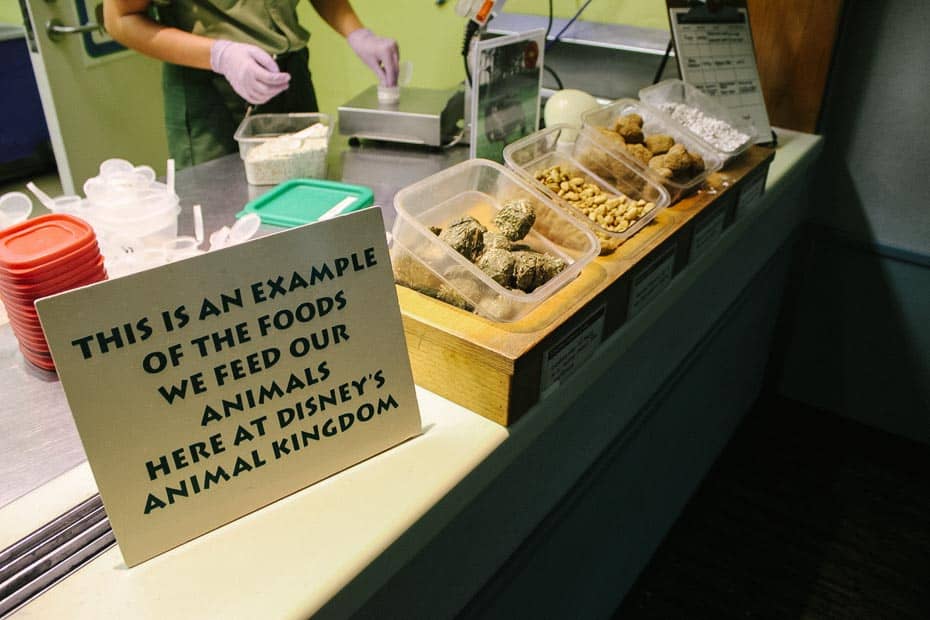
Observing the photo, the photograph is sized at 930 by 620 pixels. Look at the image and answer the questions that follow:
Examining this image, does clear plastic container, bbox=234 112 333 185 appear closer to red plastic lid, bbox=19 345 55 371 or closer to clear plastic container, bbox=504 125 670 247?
clear plastic container, bbox=504 125 670 247

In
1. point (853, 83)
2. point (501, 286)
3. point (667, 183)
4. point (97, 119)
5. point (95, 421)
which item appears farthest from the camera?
point (97, 119)

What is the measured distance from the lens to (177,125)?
2.06 m

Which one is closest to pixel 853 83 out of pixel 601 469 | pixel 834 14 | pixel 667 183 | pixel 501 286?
pixel 834 14

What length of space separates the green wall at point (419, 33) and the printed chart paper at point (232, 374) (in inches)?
74.6

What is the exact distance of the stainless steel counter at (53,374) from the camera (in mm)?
763

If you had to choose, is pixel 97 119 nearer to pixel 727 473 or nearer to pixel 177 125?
pixel 177 125

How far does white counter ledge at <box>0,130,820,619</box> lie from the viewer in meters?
0.60

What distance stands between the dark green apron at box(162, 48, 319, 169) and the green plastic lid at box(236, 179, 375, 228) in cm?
76

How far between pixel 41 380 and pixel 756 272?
1.51m

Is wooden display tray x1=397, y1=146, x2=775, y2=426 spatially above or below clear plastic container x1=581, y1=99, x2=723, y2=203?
below

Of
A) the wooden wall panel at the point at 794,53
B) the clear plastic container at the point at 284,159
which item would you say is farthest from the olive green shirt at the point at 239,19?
the wooden wall panel at the point at 794,53

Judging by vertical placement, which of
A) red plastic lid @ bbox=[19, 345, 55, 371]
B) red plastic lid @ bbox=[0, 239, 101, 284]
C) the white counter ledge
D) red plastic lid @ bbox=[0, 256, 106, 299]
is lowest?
the white counter ledge

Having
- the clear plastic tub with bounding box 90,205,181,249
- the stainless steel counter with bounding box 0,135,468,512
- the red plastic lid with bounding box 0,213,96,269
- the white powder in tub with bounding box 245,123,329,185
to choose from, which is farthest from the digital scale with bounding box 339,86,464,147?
the red plastic lid with bounding box 0,213,96,269

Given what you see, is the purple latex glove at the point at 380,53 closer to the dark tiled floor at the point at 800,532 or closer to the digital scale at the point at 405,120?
the digital scale at the point at 405,120
